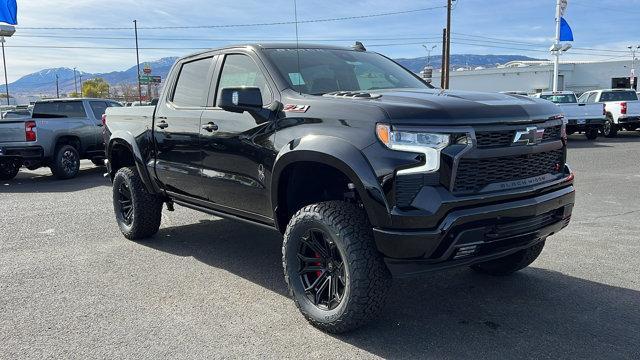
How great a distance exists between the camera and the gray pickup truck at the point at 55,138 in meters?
11.6

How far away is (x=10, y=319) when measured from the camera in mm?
4004

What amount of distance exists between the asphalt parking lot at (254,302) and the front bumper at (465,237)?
579 millimetres

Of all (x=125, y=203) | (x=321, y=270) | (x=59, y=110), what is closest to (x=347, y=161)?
(x=321, y=270)

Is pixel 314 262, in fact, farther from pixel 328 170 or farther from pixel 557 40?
pixel 557 40

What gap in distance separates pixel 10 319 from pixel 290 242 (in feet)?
6.99

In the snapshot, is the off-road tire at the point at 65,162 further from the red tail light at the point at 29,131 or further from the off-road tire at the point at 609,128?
the off-road tire at the point at 609,128

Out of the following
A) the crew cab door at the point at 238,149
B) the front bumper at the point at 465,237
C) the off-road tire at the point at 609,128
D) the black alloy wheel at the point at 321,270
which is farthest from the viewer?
the off-road tire at the point at 609,128

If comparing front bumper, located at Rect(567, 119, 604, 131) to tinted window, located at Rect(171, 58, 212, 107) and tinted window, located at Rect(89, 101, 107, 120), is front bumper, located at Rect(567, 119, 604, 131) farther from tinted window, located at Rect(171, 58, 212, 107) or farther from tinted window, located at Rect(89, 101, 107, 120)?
tinted window, located at Rect(171, 58, 212, 107)

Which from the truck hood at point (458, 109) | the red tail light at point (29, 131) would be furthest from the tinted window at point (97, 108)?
the truck hood at point (458, 109)

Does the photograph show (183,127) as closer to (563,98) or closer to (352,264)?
(352,264)

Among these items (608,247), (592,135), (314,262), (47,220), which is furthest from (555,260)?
(592,135)

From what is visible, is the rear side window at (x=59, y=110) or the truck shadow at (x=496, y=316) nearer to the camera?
the truck shadow at (x=496, y=316)

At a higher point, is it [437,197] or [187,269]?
[437,197]

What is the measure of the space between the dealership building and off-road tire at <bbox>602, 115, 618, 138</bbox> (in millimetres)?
28272
